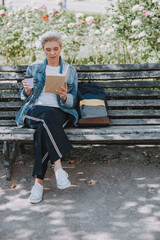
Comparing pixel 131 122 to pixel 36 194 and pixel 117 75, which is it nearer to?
pixel 117 75

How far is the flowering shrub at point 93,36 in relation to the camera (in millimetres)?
5355

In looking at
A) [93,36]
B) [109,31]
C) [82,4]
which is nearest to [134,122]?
[109,31]

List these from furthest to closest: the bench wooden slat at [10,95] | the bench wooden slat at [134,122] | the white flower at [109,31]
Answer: the white flower at [109,31] → the bench wooden slat at [10,95] → the bench wooden slat at [134,122]

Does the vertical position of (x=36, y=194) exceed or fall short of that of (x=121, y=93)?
it falls short

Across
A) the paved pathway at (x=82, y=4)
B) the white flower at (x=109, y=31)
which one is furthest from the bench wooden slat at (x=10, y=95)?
the paved pathway at (x=82, y=4)

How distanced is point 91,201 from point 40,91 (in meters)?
1.43

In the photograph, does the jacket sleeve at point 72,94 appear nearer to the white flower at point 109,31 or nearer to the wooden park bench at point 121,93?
the wooden park bench at point 121,93

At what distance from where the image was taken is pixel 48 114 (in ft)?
11.0

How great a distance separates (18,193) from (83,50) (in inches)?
145

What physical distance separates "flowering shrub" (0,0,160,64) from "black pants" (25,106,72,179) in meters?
2.38

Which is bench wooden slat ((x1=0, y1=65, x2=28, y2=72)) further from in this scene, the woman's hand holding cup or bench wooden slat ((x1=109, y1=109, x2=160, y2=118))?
bench wooden slat ((x1=109, y1=109, x2=160, y2=118))

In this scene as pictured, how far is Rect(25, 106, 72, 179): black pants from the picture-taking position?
10.5 ft

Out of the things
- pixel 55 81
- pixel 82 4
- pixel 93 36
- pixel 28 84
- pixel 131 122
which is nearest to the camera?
pixel 55 81

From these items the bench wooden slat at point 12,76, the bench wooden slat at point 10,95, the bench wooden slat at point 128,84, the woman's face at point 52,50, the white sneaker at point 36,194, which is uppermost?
the woman's face at point 52,50
